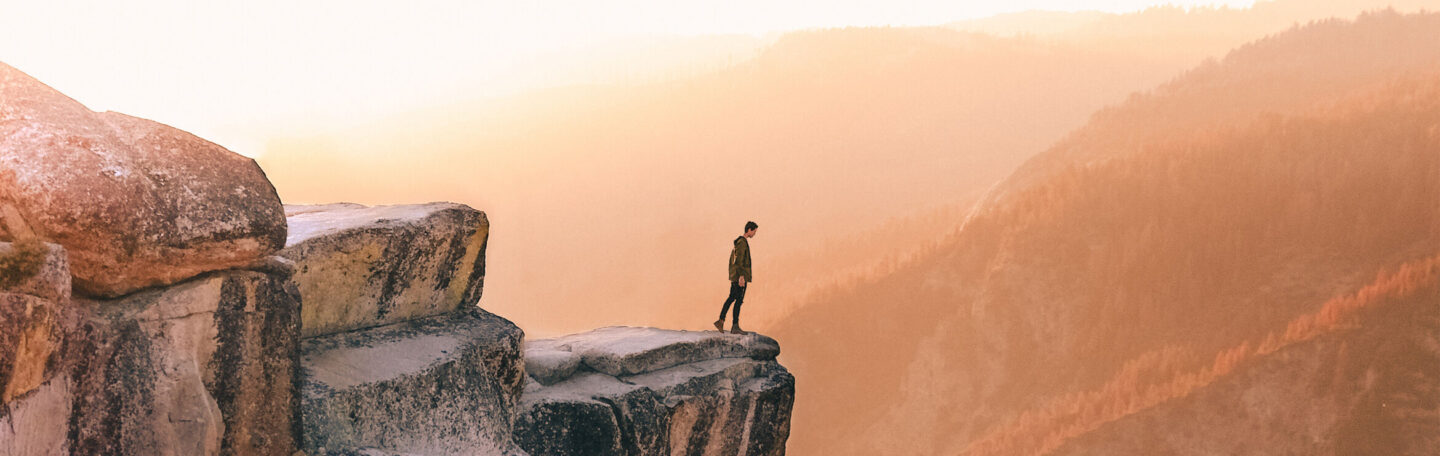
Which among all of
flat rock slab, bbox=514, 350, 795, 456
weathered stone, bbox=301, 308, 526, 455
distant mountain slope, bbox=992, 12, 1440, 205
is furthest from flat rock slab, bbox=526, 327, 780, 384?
distant mountain slope, bbox=992, 12, 1440, 205

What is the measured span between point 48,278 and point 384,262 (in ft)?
16.7

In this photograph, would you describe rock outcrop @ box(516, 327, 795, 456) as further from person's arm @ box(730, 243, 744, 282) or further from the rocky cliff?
person's arm @ box(730, 243, 744, 282)

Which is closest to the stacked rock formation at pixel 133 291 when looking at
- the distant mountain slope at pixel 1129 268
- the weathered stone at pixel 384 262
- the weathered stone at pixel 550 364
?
the weathered stone at pixel 384 262

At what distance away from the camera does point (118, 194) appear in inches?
371

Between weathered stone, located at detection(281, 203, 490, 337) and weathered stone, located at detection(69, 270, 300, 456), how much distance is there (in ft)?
6.79

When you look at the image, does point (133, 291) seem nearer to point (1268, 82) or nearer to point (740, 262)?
point (740, 262)

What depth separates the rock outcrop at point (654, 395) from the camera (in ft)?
51.5

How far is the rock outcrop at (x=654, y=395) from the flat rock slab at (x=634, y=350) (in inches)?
0.6

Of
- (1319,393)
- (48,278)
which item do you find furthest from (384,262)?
(1319,393)

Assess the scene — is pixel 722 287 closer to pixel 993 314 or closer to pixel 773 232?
pixel 773 232

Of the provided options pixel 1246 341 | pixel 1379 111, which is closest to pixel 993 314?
pixel 1246 341

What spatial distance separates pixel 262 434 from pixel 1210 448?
34.9 meters

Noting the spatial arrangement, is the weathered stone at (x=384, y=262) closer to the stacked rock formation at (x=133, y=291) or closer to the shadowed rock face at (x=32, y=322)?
the stacked rock formation at (x=133, y=291)

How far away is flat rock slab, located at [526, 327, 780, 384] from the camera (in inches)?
666
